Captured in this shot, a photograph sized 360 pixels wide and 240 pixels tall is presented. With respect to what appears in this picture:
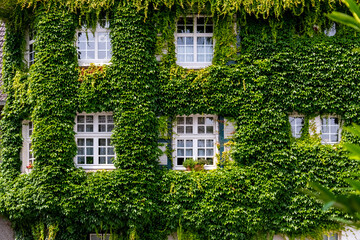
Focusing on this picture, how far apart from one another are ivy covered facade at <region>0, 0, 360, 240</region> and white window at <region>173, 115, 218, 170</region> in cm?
3

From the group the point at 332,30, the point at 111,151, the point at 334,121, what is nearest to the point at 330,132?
the point at 334,121

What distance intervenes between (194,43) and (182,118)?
7.47ft

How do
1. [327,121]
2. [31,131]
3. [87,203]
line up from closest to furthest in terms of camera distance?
1. [87,203]
2. [327,121]
3. [31,131]

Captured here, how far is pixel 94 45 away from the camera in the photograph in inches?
473

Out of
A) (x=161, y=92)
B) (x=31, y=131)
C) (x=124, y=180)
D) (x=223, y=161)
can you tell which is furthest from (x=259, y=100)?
(x=31, y=131)

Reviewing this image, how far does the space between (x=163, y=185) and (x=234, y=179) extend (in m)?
1.97

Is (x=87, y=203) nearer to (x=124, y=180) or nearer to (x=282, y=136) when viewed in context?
(x=124, y=180)

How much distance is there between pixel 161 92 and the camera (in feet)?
37.8

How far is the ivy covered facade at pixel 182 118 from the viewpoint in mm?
11023

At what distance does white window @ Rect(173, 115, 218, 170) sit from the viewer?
11820 mm

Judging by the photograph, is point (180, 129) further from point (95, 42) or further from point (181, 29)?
point (95, 42)

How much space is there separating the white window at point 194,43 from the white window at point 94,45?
6.93 feet

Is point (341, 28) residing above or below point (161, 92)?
above

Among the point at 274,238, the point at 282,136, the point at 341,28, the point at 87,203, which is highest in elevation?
the point at 341,28
